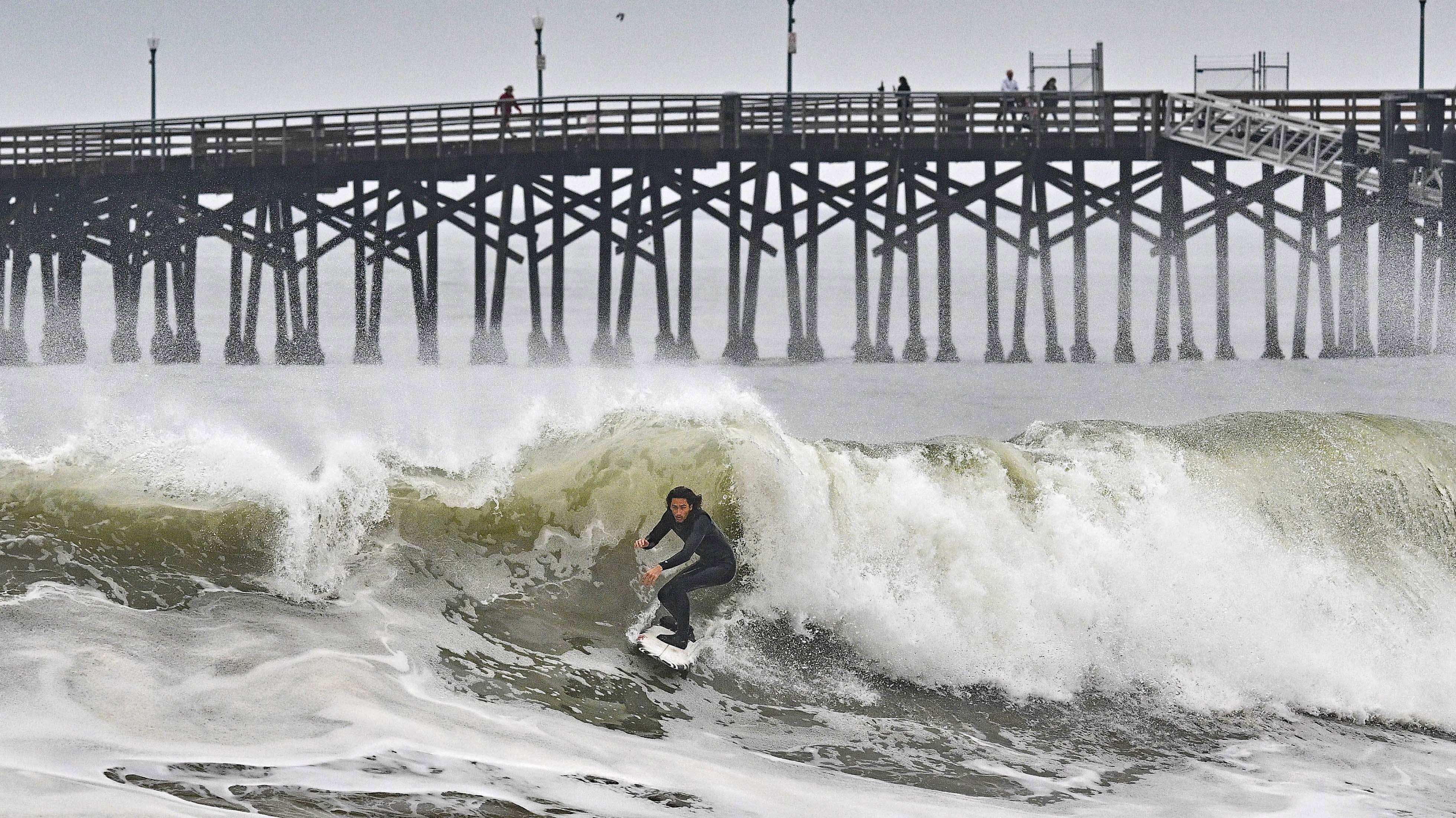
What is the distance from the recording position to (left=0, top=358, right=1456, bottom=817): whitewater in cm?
625

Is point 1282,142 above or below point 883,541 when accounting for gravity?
above

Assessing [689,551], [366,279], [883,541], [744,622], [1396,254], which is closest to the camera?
[689,551]

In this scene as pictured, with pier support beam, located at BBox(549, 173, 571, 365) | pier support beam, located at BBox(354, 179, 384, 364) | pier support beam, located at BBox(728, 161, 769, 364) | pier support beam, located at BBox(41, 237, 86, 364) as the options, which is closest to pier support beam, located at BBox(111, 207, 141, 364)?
pier support beam, located at BBox(41, 237, 86, 364)

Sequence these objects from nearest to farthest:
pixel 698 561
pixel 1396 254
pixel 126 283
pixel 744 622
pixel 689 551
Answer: pixel 689 551, pixel 698 561, pixel 744 622, pixel 1396 254, pixel 126 283

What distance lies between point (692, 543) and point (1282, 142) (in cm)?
1701

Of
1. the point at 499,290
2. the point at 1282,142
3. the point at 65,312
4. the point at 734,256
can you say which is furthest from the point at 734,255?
the point at 65,312

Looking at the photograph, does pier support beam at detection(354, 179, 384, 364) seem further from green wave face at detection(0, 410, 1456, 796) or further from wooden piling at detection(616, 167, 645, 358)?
green wave face at detection(0, 410, 1456, 796)

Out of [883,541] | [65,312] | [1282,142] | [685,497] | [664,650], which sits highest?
[1282,142]

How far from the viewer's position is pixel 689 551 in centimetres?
761

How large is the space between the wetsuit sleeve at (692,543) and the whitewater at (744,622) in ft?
2.02

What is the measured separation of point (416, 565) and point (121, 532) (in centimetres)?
179

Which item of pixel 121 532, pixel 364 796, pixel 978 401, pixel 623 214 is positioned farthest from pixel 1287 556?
pixel 623 214

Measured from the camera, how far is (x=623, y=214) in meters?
24.0

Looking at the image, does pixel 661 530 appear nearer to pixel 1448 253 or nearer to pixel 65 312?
pixel 1448 253
